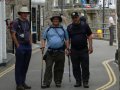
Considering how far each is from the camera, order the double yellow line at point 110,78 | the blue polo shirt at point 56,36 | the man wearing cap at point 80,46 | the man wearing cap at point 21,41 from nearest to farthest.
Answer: the man wearing cap at point 21,41
the blue polo shirt at point 56,36
the man wearing cap at point 80,46
the double yellow line at point 110,78

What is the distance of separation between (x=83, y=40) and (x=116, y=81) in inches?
74.4

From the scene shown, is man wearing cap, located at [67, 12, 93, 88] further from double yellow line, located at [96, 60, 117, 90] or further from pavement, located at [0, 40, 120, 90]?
double yellow line, located at [96, 60, 117, 90]

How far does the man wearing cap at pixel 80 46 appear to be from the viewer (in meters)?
13.6

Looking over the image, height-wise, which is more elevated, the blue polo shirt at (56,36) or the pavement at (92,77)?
the blue polo shirt at (56,36)

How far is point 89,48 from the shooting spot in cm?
1355

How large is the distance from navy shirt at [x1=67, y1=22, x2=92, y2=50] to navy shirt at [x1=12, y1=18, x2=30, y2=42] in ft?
4.19

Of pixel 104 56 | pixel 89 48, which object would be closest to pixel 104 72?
pixel 89 48

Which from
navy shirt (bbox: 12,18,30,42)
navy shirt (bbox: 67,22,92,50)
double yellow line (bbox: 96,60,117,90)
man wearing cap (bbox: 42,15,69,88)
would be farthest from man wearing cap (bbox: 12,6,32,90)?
double yellow line (bbox: 96,60,117,90)

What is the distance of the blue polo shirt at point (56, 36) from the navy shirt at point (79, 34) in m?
0.23

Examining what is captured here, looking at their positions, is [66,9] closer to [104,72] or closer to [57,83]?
[104,72]

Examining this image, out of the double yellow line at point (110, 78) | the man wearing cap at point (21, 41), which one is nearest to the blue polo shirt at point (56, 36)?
the man wearing cap at point (21, 41)

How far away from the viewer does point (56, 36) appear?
13.4m

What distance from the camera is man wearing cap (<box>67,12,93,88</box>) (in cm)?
1358

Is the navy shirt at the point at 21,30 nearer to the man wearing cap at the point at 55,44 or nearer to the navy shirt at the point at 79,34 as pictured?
the man wearing cap at the point at 55,44
